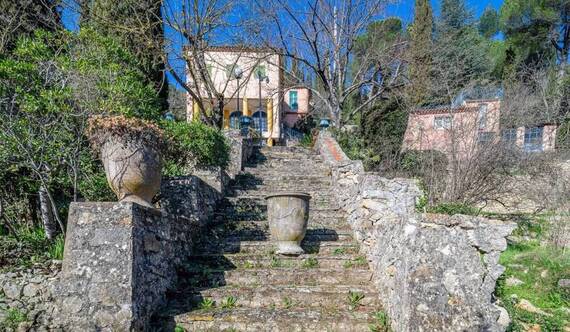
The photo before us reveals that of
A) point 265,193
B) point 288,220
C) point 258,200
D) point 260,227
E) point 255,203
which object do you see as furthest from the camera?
point 265,193

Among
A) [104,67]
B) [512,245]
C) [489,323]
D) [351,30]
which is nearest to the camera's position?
[489,323]

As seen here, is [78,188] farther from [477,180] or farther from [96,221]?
[477,180]

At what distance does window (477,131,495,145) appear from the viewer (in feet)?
29.5

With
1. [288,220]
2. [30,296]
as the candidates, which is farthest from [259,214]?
[30,296]

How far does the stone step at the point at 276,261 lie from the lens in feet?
15.7

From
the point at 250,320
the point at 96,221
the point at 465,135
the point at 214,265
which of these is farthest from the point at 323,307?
the point at 465,135

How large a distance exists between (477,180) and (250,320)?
656 centimetres

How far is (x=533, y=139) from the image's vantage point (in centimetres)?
1313

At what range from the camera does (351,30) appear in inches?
472

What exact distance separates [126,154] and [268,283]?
2102mm

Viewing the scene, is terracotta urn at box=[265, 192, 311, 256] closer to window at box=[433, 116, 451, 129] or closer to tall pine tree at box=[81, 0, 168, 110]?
tall pine tree at box=[81, 0, 168, 110]

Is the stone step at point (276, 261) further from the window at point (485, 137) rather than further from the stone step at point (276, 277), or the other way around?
the window at point (485, 137)

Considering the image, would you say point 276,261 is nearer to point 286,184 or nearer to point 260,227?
point 260,227

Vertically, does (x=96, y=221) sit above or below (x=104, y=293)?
above
